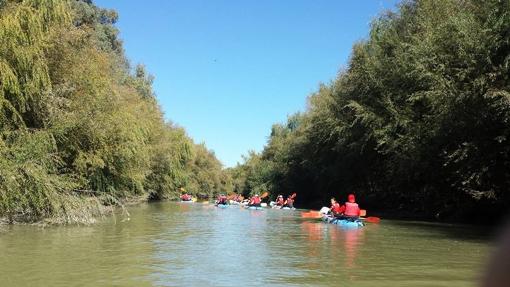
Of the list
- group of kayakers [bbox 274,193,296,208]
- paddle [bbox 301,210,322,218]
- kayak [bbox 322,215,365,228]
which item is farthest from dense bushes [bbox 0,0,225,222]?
group of kayakers [bbox 274,193,296,208]

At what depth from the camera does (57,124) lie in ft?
65.0

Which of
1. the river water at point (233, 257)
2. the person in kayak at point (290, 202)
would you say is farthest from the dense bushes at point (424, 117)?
the river water at point (233, 257)

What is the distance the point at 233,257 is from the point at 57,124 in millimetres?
9507

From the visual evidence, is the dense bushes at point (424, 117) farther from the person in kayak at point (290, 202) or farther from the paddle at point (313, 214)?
the paddle at point (313, 214)

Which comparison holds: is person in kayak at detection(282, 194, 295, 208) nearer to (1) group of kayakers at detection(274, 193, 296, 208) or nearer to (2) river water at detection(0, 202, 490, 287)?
(1) group of kayakers at detection(274, 193, 296, 208)

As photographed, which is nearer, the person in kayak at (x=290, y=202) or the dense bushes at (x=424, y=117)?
the dense bushes at (x=424, y=117)

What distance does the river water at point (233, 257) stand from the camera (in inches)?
415

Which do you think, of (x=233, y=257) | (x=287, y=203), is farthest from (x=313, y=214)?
(x=233, y=257)

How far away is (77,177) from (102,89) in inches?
145

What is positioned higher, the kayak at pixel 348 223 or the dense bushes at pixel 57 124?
the dense bushes at pixel 57 124

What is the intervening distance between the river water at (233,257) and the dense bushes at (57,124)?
5.01ft

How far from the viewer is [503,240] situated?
1.60 m

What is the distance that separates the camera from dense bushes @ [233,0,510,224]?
854 inches

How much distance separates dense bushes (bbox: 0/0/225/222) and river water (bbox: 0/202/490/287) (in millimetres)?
1526
